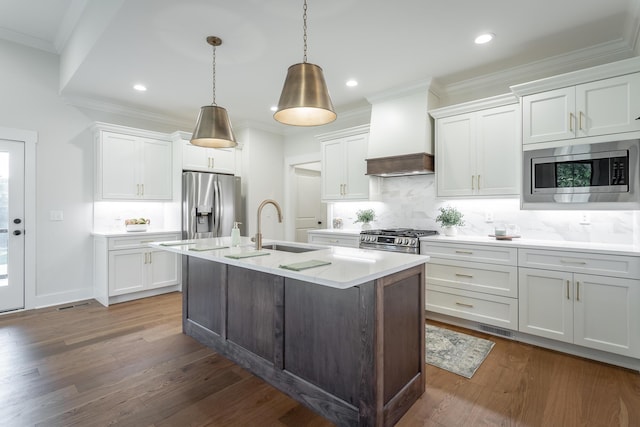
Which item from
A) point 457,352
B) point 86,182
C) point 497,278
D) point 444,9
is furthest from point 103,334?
point 444,9

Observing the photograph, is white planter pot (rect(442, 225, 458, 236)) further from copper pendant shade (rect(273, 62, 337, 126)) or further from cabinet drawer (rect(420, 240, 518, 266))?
copper pendant shade (rect(273, 62, 337, 126))

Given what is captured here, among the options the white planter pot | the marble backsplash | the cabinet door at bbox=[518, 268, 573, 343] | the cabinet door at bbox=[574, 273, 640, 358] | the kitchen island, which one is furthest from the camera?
the white planter pot

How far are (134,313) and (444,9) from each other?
436 cm

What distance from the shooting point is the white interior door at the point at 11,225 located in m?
3.79

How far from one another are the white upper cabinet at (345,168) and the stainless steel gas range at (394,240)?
2.36 ft

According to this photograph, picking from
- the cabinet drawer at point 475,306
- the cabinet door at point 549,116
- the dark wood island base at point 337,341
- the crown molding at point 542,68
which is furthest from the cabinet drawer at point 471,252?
the crown molding at point 542,68

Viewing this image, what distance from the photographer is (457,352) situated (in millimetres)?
2748

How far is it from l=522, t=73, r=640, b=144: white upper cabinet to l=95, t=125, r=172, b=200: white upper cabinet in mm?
4623

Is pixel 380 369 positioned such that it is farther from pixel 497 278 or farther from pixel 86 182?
pixel 86 182

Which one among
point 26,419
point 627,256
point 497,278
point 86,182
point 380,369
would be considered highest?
point 86,182

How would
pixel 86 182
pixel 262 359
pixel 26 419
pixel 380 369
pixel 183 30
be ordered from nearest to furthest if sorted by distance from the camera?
1. pixel 380 369
2. pixel 26 419
3. pixel 262 359
4. pixel 183 30
5. pixel 86 182

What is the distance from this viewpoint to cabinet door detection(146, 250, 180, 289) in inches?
175

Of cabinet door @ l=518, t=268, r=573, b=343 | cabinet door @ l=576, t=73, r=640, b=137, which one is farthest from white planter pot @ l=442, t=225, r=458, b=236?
cabinet door @ l=576, t=73, r=640, b=137

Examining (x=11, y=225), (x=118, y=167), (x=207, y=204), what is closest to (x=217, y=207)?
(x=207, y=204)
